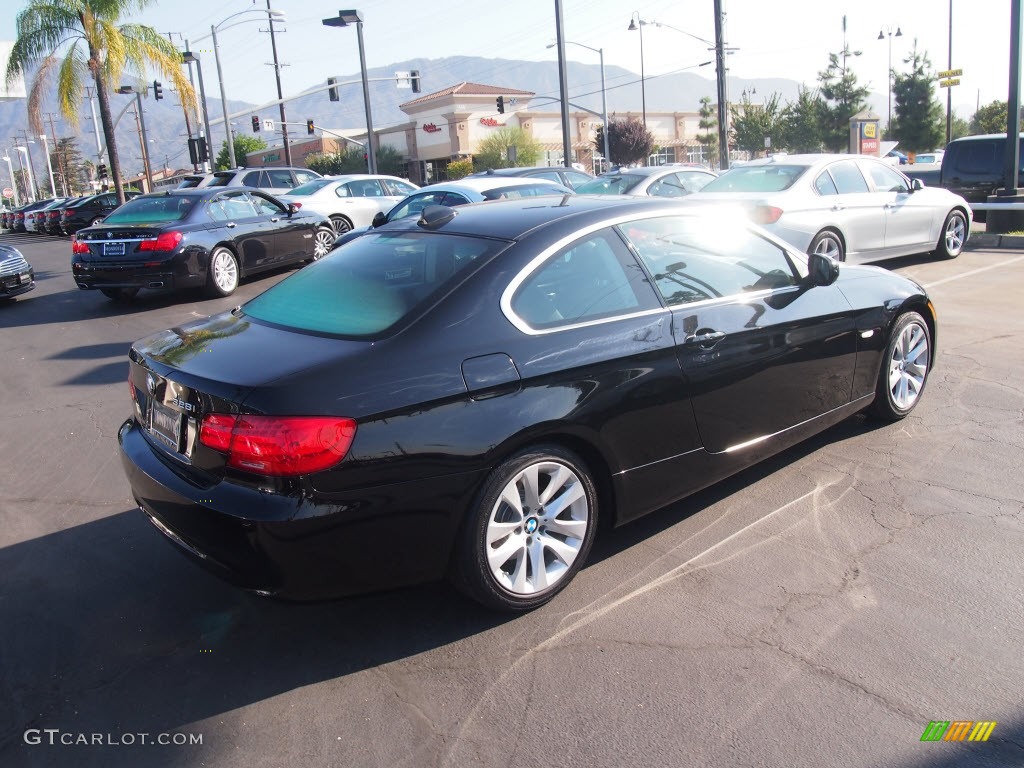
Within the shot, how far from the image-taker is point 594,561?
12.4ft

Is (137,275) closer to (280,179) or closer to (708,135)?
(280,179)

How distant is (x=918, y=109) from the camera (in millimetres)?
53719

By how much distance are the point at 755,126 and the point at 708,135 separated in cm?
1236

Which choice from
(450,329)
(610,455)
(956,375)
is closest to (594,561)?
(610,455)

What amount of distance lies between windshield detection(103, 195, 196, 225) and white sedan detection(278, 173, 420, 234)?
3.88 meters

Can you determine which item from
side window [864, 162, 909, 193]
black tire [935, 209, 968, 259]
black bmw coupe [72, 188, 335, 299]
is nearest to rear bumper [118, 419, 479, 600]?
black bmw coupe [72, 188, 335, 299]

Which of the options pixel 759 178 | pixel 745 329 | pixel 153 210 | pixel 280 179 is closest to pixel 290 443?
pixel 745 329

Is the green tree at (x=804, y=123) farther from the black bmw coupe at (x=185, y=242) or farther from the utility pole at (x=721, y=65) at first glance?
the black bmw coupe at (x=185, y=242)

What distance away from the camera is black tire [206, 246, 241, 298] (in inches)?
448

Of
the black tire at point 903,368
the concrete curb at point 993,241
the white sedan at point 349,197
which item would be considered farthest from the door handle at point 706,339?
the white sedan at point 349,197

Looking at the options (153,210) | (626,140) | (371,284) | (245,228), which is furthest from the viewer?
(626,140)

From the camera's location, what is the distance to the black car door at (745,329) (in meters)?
3.85

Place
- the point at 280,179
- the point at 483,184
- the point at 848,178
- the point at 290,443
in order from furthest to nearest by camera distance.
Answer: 1. the point at 280,179
2. the point at 483,184
3. the point at 848,178
4. the point at 290,443

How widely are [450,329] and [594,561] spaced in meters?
1.31
